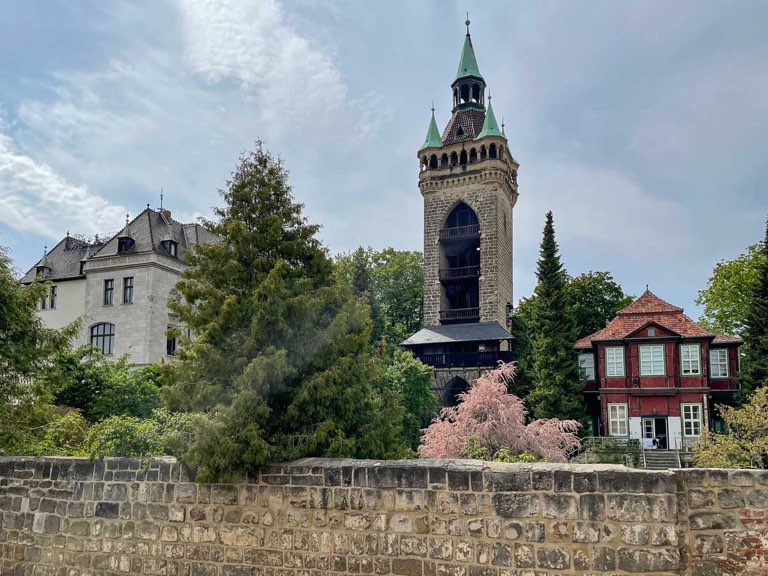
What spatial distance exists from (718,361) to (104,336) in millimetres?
35065

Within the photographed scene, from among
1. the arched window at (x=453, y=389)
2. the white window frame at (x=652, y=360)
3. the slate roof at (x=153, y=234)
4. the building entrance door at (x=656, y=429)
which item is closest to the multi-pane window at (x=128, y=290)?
the slate roof at (x=153, y=234)

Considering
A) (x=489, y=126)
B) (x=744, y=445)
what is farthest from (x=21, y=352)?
(x=489, y=126)

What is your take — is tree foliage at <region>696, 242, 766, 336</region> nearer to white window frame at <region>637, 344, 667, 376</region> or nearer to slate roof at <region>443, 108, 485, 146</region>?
white window frame at <region>637, 344, 667, 376</region>

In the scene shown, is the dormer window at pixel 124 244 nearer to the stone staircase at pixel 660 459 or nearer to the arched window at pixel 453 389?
the arched window at pixel 453 389

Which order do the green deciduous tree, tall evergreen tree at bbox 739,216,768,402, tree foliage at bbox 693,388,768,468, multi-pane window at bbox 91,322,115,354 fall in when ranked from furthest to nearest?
1. multi-pane window at bbox 91,322,115,354
2. tall evergreen tree at bbox 739,216,768,402
3. tree foliage at bbox 693,388,768,468
4. the green deciduous tree

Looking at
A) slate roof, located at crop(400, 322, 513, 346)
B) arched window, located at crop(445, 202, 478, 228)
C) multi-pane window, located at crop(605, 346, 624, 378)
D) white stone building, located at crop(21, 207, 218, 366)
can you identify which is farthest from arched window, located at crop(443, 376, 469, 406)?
white stone building, located at crop(21, 207, 218, 366)

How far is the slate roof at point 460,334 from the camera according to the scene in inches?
1603

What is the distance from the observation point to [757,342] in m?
31.4

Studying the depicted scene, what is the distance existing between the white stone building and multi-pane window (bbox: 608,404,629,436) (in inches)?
969

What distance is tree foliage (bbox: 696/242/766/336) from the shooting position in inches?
1681

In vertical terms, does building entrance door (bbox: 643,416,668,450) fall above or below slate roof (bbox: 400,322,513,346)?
below

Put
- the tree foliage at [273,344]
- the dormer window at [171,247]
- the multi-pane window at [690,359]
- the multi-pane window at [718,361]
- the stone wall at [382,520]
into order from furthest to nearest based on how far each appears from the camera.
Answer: the dormer window at [171,247]
the multi-pane window at [718,361]
the multi-pane window at [690,359]
the tree foliage at [273,344]
the stone wall at [382,520]

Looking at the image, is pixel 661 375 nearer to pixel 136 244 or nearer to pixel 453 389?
pixel 453 389

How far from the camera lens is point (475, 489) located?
20.9 feet
